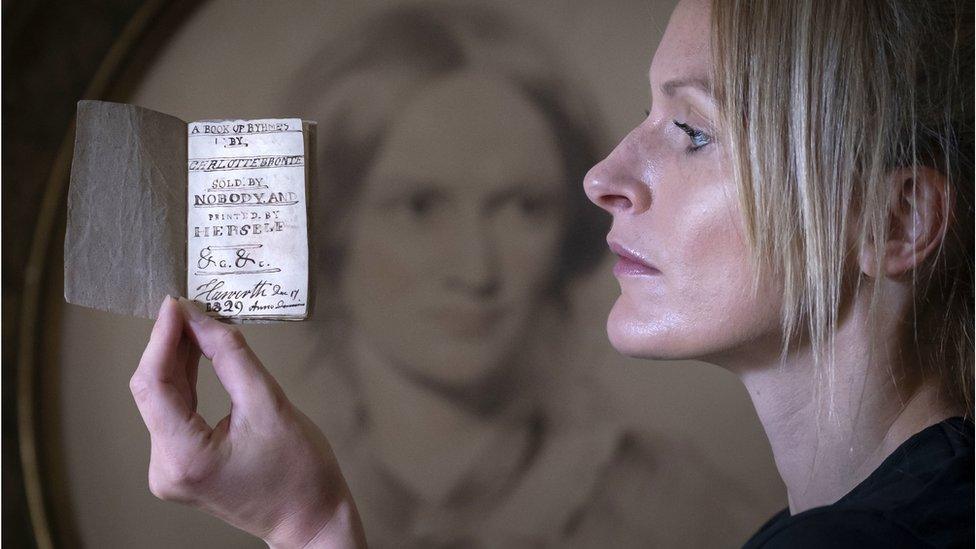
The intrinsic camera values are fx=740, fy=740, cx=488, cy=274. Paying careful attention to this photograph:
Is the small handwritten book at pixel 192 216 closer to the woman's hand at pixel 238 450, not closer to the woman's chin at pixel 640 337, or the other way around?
the woman's hand at pixel 238 450

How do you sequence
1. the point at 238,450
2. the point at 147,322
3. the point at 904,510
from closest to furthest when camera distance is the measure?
1. the point at 904,510
2. the point at 238,450
3. the point at 147,322

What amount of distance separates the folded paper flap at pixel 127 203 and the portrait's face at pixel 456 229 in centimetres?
30

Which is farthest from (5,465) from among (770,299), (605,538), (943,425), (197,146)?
(943,425)

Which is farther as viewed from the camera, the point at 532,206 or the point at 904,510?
the point at 532,206

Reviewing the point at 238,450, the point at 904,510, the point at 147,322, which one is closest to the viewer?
the point at 904,510

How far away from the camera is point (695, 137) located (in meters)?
0.65

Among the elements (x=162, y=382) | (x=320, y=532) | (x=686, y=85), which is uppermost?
(x=686, y=85)

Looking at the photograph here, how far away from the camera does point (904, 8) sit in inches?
25.1

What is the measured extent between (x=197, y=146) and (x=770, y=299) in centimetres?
52

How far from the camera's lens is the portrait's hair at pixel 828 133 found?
0.61 meters

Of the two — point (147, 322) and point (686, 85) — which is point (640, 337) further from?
point (147, 322)

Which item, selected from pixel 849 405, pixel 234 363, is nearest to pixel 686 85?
pixel 849 405

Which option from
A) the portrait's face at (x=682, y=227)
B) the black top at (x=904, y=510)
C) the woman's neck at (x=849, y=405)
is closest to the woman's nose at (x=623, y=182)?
the portrait's face at (x=682, y=227)

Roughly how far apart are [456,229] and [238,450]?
43 centimetres
